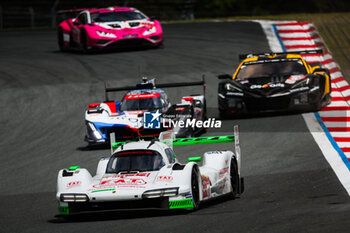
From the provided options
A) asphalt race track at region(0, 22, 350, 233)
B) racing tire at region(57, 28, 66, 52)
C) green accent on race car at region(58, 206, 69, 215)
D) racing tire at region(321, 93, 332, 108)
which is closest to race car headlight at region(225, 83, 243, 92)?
asphalt race track at region(0, 22, 350, 233)

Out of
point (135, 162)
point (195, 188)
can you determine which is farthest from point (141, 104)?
point (195, 188)

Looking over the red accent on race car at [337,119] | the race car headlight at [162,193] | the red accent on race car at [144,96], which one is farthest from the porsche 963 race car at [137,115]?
the race car headlight at [162,193]

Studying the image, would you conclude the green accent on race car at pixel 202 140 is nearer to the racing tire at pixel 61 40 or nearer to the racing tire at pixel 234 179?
the racing tire at pixel 234 179

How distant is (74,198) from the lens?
971 cm

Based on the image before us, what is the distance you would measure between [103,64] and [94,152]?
34.0ft

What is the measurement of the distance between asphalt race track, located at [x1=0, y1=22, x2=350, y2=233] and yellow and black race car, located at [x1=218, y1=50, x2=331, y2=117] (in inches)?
15.2

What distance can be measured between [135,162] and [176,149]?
5.33 metres

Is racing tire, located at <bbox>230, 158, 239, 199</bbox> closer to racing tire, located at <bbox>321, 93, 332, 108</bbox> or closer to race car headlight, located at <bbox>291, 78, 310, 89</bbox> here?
race car headlight, located at <bbox>291, 78, 310, 89</bbox>

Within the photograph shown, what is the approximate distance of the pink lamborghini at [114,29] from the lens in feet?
86.9

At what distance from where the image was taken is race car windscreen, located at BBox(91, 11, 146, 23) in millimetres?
26975

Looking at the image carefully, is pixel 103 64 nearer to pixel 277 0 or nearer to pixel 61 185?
pixel 61 185

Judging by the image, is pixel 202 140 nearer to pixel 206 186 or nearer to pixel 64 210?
pixel 206 186

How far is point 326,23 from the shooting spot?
103 ft

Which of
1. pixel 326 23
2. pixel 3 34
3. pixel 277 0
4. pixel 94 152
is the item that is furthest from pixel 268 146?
pixel 277 0
